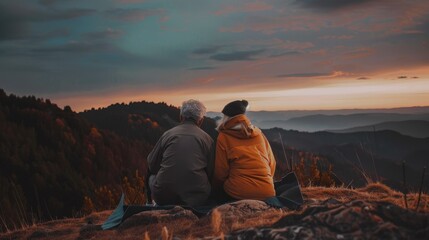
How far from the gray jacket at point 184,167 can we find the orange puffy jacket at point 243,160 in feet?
0.90

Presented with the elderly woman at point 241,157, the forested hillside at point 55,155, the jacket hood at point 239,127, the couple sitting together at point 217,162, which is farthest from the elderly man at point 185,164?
the forested hillside at point 55,155

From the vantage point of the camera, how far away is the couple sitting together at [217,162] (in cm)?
773

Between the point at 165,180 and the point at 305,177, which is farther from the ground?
the point at 165,180

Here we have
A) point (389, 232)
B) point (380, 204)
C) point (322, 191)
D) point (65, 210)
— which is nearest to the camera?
point (389, 232)

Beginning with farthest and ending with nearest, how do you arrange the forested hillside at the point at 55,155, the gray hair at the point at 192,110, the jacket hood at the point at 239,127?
1. the forested hillside at the point at 55,155
2. the gray hair at the point at 192,110
3. the jacket hood at the point at 239,127

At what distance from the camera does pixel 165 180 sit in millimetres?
7816

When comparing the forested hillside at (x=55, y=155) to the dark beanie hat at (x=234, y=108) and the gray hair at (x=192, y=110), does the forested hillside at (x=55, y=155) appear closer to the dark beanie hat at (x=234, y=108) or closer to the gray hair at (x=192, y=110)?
the gray hair at (x=192, y=110)

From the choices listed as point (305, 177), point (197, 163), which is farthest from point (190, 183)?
point (305, 177)

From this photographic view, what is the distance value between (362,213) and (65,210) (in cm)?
4656

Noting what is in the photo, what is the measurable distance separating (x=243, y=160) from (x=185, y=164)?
2.95ft

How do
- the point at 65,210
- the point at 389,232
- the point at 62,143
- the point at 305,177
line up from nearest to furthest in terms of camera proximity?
the point at 389,232, the point at 305,177, the point at 65,210, the point at 62,143

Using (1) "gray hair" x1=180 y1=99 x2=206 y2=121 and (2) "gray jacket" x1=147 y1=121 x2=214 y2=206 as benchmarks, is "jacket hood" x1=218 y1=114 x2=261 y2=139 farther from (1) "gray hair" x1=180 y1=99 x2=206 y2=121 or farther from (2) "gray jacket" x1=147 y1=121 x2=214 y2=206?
(1) "gray hair" x1=180 y1=99 x2=206 y2=121

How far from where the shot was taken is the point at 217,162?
7969 millimetres

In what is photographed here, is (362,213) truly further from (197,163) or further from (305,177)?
(305,177)
